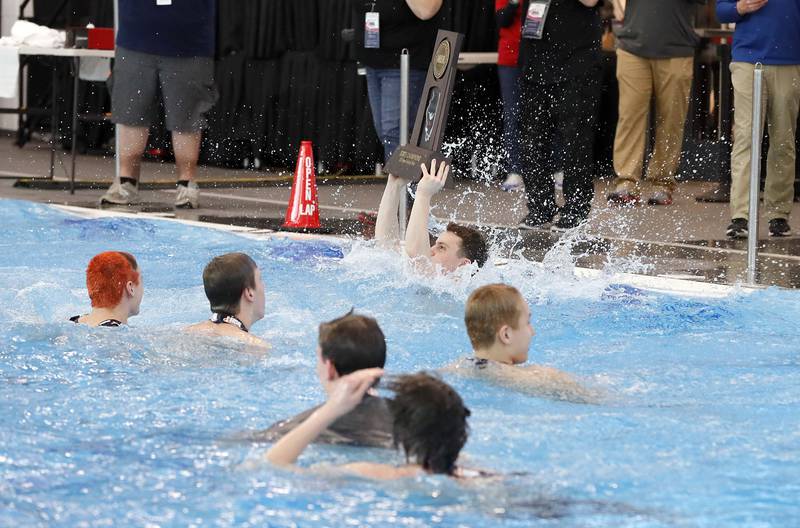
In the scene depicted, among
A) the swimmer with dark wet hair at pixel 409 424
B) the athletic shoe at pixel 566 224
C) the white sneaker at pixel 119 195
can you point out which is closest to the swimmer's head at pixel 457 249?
the athletic shoe at pixel 566 224

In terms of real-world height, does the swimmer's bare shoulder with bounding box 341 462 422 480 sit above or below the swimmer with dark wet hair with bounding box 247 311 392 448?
below

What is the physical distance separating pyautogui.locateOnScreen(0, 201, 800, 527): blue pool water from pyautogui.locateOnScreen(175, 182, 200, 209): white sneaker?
2.54 meters

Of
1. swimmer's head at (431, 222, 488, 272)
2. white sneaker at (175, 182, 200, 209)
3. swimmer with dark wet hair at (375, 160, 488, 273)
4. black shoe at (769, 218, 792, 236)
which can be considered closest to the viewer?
swimmer with dark wet hair at (375, 160, 488, 273)

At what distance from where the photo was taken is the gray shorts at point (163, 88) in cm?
1069

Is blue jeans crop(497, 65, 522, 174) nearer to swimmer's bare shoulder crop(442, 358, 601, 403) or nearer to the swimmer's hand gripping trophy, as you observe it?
the swimmer's hand gripping trophy

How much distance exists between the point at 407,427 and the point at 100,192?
356 inches

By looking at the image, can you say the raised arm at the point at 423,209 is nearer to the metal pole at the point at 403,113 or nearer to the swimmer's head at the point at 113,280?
the swimmer's head at the point at 113,280

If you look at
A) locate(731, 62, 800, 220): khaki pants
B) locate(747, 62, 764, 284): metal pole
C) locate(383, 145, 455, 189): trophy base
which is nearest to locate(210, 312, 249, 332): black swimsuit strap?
locate(383, 145, 455, 189): trophy base

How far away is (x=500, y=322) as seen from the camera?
508 cm

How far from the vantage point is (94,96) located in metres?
16.3

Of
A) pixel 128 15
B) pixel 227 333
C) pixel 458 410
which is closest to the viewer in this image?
pixel 458 410

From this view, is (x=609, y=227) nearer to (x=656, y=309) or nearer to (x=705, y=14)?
(x=656, y=309)

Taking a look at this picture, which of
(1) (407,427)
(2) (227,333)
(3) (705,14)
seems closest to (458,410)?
(1) (407,427)

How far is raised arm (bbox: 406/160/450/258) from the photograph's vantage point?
6.52 metres
